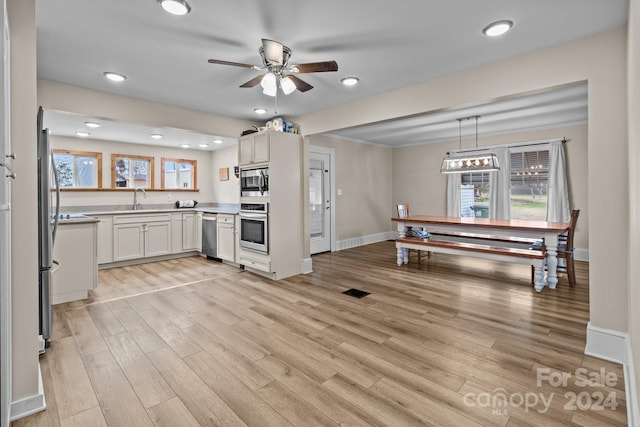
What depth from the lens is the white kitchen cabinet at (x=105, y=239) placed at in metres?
4.88

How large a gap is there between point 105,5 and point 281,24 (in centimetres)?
113

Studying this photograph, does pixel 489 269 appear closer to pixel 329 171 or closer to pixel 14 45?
pixel 329 171

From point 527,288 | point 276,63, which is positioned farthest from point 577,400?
point 276,63

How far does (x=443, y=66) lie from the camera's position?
9.50 ft

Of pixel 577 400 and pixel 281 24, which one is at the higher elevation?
pixel 281 24

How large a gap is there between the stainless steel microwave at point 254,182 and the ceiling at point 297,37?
1.15 metres

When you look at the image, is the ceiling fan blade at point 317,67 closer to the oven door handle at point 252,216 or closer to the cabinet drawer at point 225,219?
the oven door handle at point 252,216

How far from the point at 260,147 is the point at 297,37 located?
6.84 feet

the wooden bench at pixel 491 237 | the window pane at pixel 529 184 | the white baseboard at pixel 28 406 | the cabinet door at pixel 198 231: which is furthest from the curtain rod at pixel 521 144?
the white baseboard at pixel 28 406

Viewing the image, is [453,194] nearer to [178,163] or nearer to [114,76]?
[178,163]

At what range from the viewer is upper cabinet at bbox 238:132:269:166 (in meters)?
4.24

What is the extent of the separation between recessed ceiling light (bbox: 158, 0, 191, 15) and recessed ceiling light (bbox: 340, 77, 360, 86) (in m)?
1.65

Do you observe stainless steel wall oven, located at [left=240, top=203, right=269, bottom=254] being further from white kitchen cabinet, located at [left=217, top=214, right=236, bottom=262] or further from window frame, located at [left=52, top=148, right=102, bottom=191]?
window frame, located at [left=52, top=148, right=102, bottom=191]

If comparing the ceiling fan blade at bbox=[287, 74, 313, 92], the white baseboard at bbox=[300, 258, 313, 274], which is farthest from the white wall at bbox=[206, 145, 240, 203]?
the ceiling fan blade at bbox=[287, 74, 313, 92]
